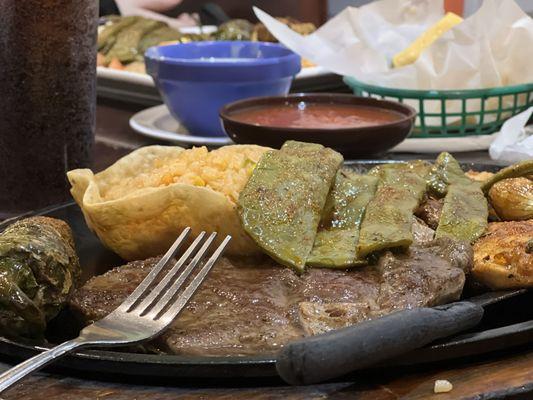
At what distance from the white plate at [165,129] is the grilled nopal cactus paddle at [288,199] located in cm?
143

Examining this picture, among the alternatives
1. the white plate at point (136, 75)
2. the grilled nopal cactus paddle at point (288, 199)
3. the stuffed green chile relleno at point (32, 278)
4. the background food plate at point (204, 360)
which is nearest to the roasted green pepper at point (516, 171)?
the grilled nopal cactus paddle at point (288, 199)

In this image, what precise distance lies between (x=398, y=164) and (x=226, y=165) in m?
0.50

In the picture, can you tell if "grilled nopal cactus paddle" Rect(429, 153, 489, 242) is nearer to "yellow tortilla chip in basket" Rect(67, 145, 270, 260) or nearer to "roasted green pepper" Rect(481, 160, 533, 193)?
"roasted green pepper" Rect(481, 160, 533, 193)

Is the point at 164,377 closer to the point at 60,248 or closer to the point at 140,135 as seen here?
the point at 60,248

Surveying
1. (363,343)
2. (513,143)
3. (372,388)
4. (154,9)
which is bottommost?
(154,9)

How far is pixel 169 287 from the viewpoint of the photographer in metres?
1.65

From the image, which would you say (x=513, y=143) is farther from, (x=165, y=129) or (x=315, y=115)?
(x=165, y=129)

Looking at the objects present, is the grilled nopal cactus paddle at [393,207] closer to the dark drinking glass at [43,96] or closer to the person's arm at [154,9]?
the dark drinking glass at [43,96]

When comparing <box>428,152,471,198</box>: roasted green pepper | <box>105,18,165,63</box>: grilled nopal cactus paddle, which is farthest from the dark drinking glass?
<box>105,18,165,63</box>: grilled nopal cactus paddle

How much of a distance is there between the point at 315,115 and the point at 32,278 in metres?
1.83

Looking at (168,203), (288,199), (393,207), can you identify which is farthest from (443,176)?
(168,203)

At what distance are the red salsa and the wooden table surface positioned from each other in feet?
5.38

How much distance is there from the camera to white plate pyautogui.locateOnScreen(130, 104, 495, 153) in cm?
336

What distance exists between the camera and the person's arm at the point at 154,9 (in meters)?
7.71
